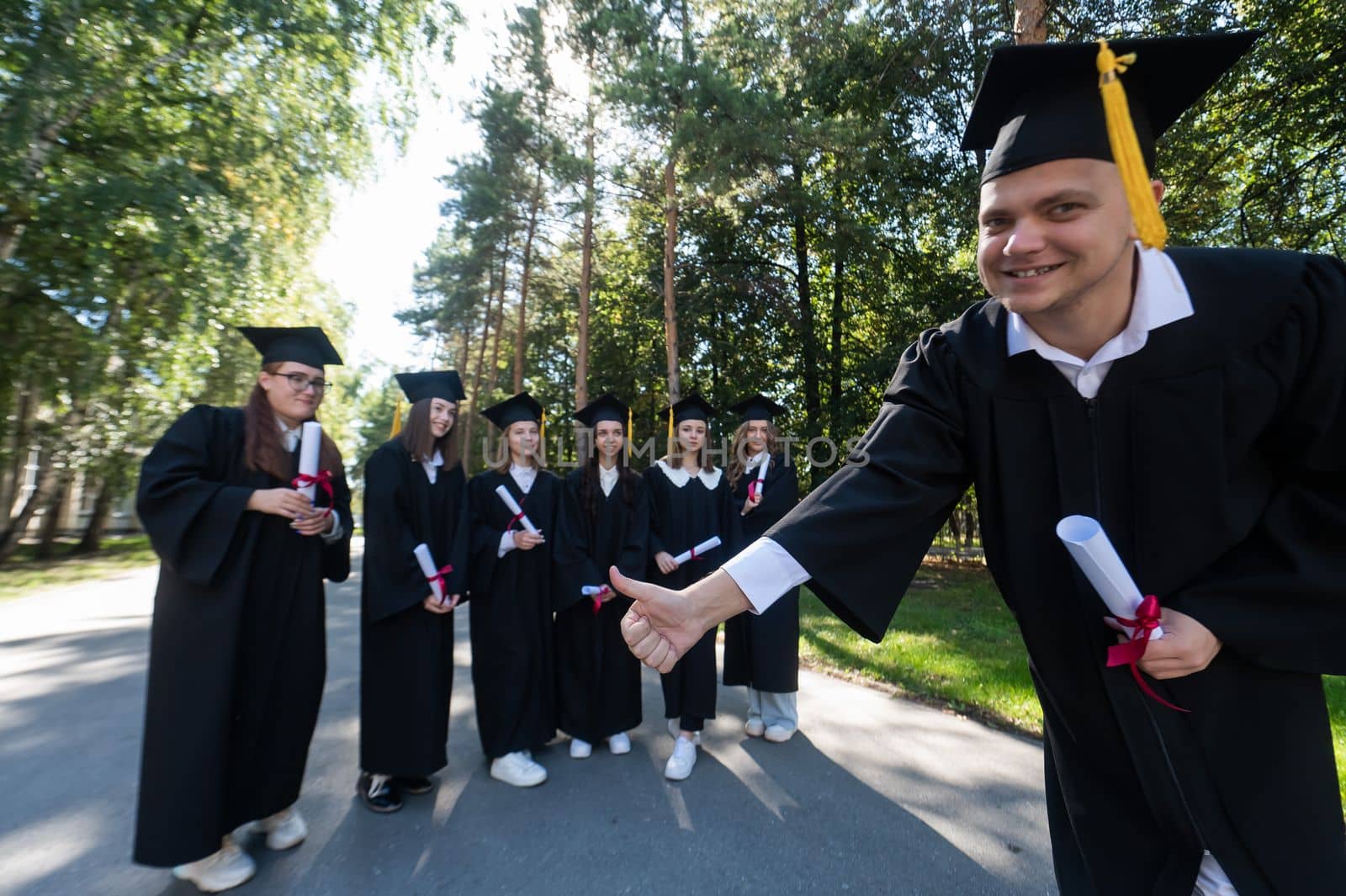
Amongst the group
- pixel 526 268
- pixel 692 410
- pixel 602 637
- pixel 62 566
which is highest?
pixel 526 268

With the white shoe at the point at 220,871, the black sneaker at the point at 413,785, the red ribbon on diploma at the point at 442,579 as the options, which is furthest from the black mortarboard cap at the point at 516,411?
the white shoe at the point at 220,871

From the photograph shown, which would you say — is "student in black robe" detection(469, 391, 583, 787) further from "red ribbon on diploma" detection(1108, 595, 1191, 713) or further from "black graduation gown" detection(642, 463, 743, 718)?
"red ribbon on diploma" detection(1108, 595, 1191, 713)

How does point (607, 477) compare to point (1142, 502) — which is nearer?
point (1142, 502)

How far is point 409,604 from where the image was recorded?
3979 mm

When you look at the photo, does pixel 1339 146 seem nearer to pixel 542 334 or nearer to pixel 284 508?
pixel 284 508

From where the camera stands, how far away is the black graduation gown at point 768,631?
4.80 m

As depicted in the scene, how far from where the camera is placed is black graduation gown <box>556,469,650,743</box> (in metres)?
4.72

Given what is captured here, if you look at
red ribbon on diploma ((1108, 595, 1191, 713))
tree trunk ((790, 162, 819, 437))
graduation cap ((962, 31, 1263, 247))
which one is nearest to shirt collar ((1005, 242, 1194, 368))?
graduation cap ((962, 31, 1263, 247))

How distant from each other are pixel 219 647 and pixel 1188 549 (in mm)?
3479

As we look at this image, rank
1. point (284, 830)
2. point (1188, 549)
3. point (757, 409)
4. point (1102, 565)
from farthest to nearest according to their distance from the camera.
A: point (757, 409)
point (284, 830)
point (1188, 549)
point (1102, 565)

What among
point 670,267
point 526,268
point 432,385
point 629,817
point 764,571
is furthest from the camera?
point 526,268

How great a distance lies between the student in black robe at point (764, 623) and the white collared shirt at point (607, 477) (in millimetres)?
913

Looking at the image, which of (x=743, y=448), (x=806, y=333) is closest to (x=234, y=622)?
(x=743, y=448)

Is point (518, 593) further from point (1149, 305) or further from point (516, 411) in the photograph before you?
point (1149, 305)
